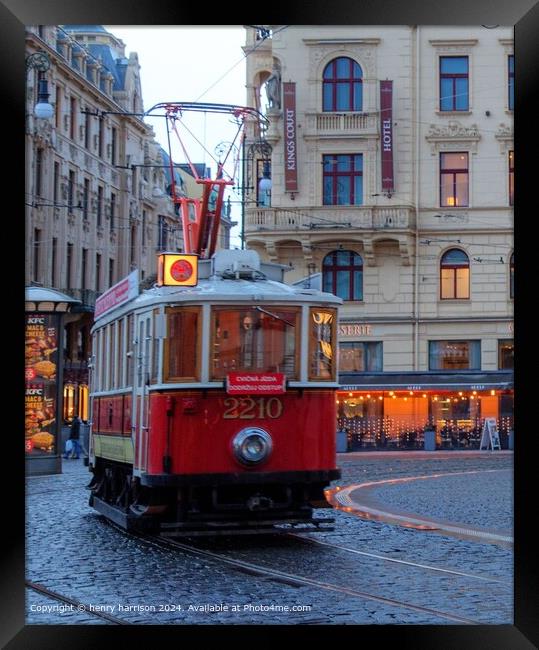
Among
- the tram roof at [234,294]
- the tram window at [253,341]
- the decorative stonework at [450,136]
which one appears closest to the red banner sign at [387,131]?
the decorative stonework at [450,136]

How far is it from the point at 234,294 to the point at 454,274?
3.16 meters

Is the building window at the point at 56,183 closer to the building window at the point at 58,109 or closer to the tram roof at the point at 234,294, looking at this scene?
the building window at the point at 58,109

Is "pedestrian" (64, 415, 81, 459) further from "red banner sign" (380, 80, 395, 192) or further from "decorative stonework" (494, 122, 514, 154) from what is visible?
"decorative stonework" (494, 122, 514, 154)

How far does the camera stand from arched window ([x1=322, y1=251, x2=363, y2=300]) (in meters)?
14.2

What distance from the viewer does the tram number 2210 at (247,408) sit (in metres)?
12.3

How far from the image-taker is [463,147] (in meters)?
14.3

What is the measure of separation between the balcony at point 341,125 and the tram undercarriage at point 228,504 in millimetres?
3441

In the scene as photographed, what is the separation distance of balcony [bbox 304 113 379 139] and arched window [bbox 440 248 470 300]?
163 centimetres

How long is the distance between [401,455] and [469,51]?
690 centimetres

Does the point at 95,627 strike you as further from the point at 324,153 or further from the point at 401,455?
the point at 401,455

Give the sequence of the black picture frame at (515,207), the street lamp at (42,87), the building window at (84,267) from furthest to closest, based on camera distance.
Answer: the building window at (84,267), the street lamp at (42,87), the black picture frame at (515,207)

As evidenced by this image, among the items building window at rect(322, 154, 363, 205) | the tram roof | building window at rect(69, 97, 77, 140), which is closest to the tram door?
the tram roof

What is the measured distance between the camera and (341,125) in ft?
47.5

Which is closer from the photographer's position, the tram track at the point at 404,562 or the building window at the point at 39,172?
the tram track at the point at 404,562
